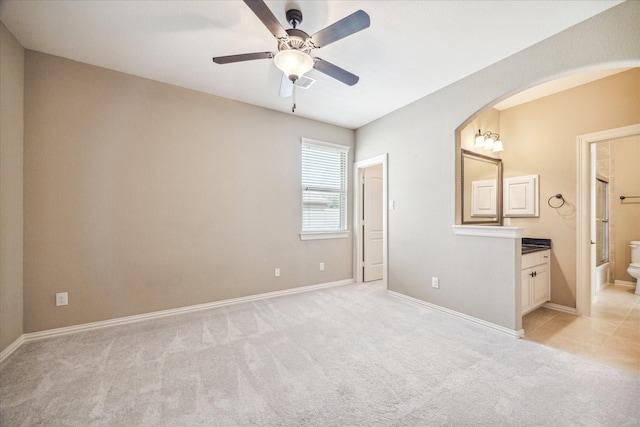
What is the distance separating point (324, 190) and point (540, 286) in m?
3.21

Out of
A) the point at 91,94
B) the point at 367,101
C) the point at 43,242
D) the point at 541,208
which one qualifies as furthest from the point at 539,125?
the point at 43,242

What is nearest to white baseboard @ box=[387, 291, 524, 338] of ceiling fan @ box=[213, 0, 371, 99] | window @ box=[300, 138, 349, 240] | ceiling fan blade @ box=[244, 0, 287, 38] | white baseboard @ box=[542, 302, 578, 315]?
white baseboard @ box=[542, 302, 578, 315]

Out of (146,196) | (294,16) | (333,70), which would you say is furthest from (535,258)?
(146,196)

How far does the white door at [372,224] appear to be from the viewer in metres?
4.54

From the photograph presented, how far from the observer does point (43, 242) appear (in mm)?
2445

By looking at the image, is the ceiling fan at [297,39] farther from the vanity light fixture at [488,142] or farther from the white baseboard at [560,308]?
the white baseboard at [560,308]

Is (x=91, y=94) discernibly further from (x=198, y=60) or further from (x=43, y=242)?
(x=43, y=242)

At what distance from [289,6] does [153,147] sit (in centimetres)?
221

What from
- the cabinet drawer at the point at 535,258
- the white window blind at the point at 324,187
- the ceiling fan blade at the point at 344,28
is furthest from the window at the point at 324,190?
the cabinet drawer at the point at 535,258

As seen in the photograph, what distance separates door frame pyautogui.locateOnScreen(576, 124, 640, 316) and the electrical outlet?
227 inches

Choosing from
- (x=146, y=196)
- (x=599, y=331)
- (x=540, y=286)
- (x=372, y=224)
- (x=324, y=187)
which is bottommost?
(x=599, y=331)

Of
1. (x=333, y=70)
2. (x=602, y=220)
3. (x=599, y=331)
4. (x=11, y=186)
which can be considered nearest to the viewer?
(x=333, y=70)

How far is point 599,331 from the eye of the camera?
8.41 feet

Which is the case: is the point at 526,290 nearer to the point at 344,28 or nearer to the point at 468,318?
the point at 468,318
